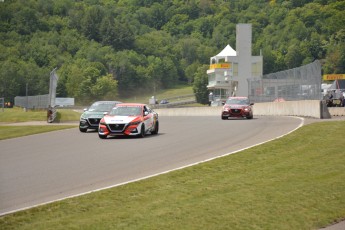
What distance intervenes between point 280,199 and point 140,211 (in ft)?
7.68

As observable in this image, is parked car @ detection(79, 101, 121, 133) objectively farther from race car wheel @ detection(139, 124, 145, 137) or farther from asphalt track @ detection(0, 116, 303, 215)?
race car wheel @ detection(139, 124, 145, 137)

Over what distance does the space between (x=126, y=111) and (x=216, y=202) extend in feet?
54.9

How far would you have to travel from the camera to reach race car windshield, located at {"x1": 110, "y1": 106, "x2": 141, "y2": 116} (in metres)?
27.0

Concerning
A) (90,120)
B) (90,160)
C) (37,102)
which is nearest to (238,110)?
(90,120)

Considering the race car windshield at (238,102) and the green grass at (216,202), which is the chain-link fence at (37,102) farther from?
the green grass at (216,202)

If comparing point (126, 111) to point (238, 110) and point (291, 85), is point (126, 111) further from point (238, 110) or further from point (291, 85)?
point (291, 85)

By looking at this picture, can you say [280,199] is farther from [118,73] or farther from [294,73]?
[118,73]

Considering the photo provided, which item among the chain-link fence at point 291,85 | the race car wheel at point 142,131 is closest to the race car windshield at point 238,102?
the chain-link fence at point 291,85

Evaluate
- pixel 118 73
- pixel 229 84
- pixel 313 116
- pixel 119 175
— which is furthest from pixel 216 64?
pixel 119 175

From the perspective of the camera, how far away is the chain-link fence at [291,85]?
41.4m

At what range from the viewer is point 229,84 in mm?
132750

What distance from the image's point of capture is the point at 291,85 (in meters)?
45.1

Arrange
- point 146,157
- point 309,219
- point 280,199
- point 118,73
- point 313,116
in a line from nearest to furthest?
point 309,219 < point 280,199 < point 146,157 < point 313,116 < point 118,73

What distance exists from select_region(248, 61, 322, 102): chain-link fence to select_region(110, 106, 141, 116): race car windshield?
54.0 feet
